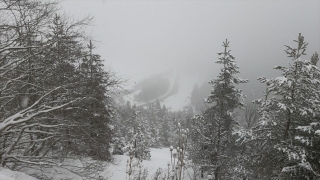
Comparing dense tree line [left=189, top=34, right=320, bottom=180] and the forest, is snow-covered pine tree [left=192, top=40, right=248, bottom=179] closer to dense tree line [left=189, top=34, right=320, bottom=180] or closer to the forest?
the forest

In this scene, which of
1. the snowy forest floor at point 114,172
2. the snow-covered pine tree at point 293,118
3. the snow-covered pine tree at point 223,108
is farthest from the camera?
the snow-covered pine tree at point 223,108

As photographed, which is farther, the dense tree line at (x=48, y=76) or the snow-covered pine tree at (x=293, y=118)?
the snow-covered pine tree at (x=293, y=118)

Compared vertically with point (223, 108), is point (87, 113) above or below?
below

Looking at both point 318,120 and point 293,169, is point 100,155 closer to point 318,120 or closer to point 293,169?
point 293,169

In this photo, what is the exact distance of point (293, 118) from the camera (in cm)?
950

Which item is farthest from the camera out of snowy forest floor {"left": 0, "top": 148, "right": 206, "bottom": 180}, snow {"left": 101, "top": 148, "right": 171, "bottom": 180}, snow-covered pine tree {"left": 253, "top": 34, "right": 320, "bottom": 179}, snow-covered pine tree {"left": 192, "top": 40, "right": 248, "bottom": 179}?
snow-covered pine tree {"left": 192, "top": 40, "right": 248, "bottom": 179}

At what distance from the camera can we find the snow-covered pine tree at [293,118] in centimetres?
839

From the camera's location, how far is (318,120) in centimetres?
891

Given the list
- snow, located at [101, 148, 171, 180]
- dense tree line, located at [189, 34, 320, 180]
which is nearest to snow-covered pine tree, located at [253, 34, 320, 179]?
dense tree line, located at [189, 34, 320, 180]

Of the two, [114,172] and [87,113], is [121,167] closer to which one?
[114,172]

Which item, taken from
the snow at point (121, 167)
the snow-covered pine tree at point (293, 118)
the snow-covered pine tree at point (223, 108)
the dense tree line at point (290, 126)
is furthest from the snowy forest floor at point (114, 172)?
the snow-covered pine tree at point (293, 118)

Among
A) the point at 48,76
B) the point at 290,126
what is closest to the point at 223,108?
the point at 290,126

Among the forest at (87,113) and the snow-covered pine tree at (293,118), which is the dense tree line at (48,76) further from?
the snow-covered pine tree at (293,118)

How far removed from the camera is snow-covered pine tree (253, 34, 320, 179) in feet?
27.5
